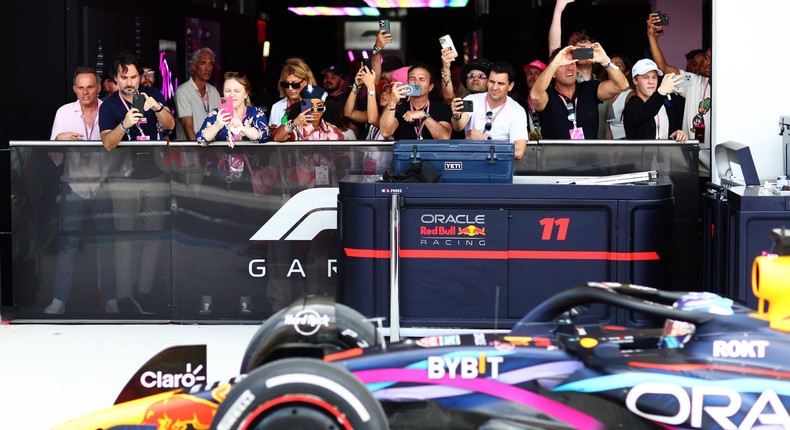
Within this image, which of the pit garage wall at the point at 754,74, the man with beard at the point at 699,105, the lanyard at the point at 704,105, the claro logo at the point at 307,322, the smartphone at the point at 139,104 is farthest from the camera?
the lanyard at the point at 704,105

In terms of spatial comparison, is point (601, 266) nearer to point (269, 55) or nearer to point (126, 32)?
point (126, 32)

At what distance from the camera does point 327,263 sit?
28.9 ft

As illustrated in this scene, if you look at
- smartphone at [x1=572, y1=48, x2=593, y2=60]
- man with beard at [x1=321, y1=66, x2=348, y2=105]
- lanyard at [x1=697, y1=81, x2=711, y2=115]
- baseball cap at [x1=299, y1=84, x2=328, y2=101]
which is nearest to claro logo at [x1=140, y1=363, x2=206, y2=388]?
baseball cap at [x1=299, y1=84, x2=328, y2=101]

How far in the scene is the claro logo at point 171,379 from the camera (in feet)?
16.3

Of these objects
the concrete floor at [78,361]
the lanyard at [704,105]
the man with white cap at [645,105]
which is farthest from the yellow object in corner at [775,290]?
the lanyard at [704,105]

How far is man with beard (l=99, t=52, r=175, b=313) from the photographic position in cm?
884

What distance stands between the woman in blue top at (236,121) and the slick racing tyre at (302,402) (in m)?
4.72

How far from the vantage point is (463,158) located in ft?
24.8

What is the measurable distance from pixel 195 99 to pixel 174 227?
192 centimetres

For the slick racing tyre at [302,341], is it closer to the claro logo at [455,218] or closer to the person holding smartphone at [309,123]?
the claro logo at [455,218]

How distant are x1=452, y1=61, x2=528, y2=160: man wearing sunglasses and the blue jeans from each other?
9.04ft

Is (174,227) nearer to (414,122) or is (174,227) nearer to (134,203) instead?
(134,203)

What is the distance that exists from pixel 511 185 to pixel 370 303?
118 centimetres

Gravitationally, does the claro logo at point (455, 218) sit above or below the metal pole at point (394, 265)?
above
